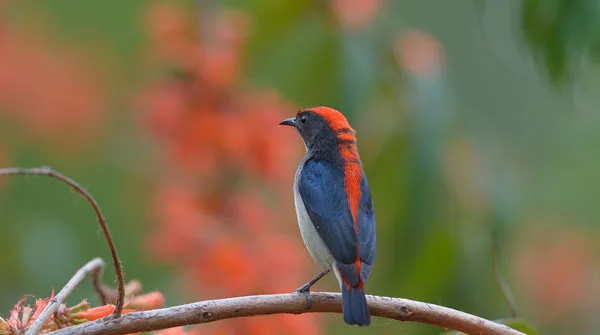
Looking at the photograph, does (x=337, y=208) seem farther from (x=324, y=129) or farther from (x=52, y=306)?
(x=52, y=306)

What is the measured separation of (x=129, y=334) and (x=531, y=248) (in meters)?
5.72

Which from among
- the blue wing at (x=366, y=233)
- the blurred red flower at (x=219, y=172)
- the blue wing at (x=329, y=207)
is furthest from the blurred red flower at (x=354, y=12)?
the blue wing at (x=366, y=233)

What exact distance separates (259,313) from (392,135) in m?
2.21

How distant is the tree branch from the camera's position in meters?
2.43

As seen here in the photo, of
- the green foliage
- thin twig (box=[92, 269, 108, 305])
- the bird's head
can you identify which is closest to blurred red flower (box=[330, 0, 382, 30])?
the bird's head

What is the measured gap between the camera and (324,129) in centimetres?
448

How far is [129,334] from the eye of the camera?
2543mm

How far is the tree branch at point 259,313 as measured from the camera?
2.43 metres

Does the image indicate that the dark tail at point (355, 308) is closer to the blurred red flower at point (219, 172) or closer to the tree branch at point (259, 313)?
the tree branch at point (259, 313)

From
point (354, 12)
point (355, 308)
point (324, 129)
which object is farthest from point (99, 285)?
point (354, 12)

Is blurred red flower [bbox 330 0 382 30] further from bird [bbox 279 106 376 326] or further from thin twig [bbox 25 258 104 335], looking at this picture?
thin twig [bbox 25 258 104 335]

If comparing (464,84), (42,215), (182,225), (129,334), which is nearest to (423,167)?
(182,225)

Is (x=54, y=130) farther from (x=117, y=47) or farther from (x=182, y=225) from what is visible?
(x=182, y=225)

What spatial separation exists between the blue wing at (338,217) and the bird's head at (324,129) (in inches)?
7.9
